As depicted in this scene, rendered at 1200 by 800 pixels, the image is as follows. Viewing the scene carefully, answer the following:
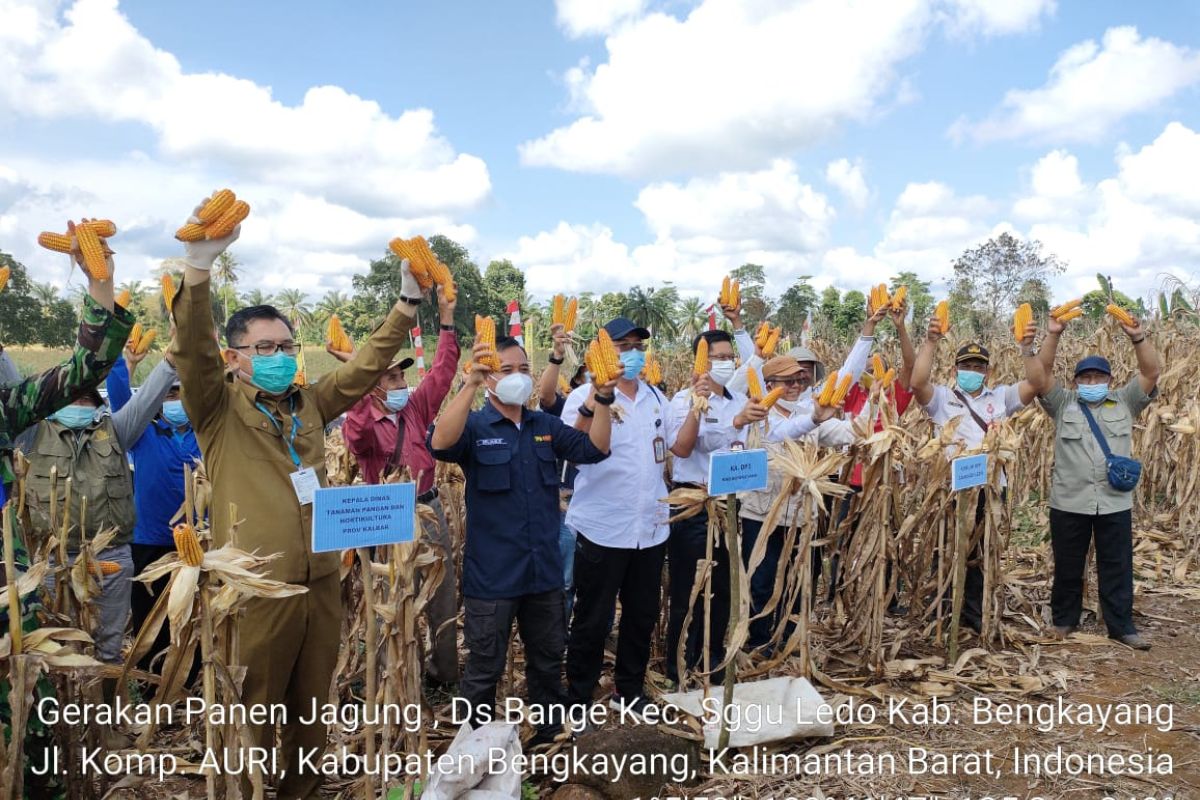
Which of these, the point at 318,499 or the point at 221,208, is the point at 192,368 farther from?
the point at 318,499

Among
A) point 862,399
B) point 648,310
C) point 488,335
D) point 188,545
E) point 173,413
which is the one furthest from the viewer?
point 648,310

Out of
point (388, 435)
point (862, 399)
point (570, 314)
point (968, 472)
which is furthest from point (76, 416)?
point (862, 399)

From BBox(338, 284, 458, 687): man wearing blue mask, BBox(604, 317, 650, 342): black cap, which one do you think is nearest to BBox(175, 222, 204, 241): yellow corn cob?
BBox(338, 284, 458, 687): man wearing blue mask

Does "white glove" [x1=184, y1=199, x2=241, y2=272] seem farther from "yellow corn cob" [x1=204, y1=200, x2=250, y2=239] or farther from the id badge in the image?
the id badge

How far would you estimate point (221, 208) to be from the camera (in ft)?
7.13

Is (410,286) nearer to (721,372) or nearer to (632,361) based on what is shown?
(632,361)

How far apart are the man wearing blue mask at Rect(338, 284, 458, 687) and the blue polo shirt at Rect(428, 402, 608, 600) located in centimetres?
68

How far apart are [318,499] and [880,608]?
10.8ft

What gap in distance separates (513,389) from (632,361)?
2.73 ft

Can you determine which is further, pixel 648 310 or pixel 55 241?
pixel 648 310

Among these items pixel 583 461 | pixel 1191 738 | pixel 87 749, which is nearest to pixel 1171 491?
pixel 1191 738

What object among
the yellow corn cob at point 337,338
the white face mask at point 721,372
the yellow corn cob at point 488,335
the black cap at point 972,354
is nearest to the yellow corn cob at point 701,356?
the white face mask at point 721,372

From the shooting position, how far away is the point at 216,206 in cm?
216

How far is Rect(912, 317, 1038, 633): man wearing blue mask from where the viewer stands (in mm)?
4695
